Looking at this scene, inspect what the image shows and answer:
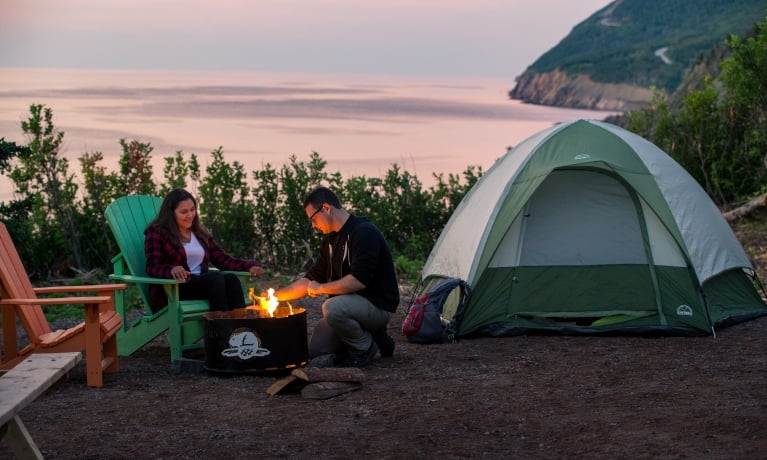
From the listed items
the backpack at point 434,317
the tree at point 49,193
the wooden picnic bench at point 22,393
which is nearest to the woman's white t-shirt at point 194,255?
the backpack at point 434,317

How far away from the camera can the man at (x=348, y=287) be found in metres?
5.96

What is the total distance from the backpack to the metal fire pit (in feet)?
4.10

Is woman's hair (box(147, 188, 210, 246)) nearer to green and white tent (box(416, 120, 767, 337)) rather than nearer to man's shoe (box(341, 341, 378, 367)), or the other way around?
man's shoe (box(341, 341, 378, 367))

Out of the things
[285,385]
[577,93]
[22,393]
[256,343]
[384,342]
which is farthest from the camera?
[577,93]

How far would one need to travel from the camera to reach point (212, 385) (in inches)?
222

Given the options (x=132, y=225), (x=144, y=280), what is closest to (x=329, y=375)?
(x=144, y=280)

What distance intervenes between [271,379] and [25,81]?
478 inches

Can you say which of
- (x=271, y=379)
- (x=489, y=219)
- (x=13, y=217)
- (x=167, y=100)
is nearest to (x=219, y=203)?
(x=13, y=217)

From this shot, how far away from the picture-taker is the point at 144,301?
20.9 feet

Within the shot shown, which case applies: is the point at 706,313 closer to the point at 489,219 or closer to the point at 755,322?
the point at 755,322

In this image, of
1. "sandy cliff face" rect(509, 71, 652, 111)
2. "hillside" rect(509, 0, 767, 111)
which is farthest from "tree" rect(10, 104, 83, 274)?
"sandy cliff face" rect(509, 71, 652, 111)

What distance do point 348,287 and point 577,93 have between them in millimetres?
24536

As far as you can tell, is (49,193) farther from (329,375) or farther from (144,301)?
(329,375)

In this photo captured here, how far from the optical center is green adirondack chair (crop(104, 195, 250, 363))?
19.9ft
